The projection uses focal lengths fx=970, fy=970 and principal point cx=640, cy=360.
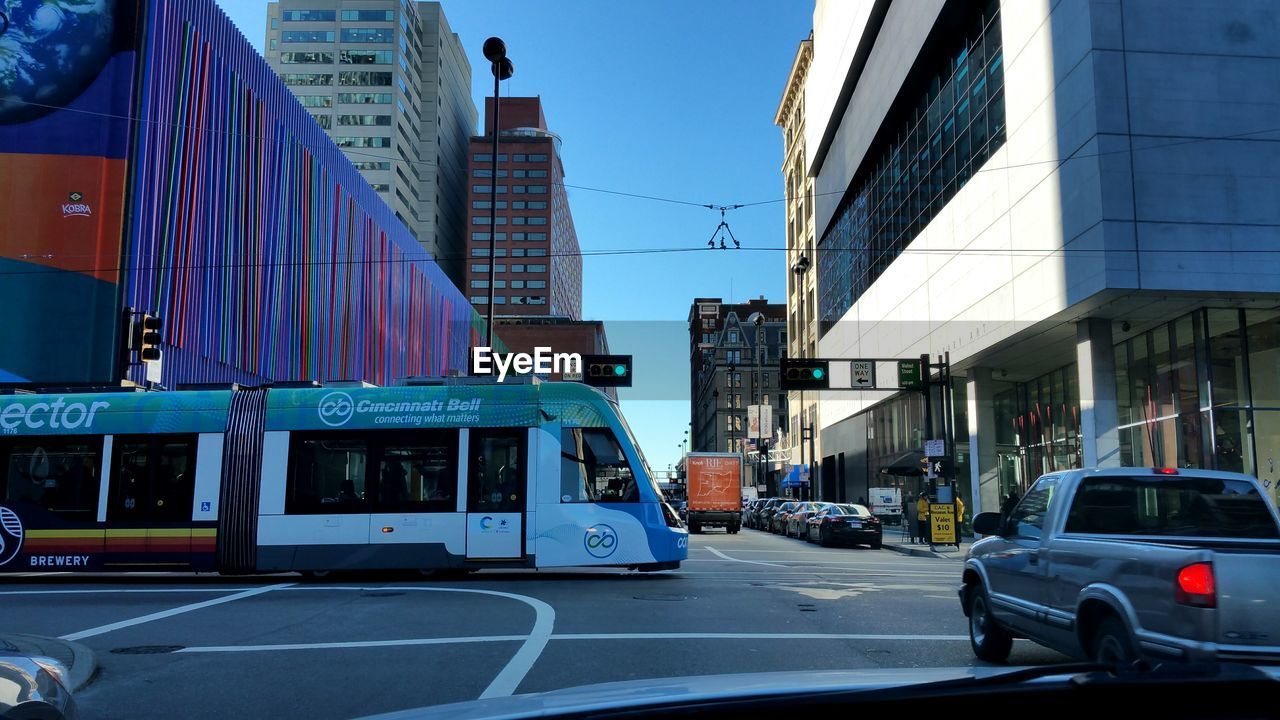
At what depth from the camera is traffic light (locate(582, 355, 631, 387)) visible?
87.0ft

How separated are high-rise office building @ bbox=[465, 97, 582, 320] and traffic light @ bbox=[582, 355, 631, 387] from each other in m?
104

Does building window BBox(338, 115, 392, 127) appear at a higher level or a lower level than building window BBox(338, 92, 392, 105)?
lower

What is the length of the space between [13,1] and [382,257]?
27638 mm

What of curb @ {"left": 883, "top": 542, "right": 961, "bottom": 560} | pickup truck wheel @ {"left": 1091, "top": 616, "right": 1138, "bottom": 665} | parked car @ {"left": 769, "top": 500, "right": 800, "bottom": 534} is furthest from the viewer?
parked car @ {"left": 769, "top": 500, "right": 800, "bottom": 534}

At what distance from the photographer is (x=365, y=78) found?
354ft

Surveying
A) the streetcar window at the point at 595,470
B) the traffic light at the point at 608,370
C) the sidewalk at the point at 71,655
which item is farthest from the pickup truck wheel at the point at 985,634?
the traffic light at the point at 608,370

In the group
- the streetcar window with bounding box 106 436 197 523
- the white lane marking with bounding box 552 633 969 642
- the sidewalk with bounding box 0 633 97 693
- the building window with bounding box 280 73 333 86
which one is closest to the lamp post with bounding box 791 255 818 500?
the streetcar window with bounding box 106 436 197 523

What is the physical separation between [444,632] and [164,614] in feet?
14.0

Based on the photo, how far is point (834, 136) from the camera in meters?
56.0

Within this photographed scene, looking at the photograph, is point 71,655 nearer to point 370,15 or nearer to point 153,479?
point 153,479

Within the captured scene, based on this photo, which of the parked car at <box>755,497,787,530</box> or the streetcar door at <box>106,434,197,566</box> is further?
the parked car at <box>755,497,787,530</box>

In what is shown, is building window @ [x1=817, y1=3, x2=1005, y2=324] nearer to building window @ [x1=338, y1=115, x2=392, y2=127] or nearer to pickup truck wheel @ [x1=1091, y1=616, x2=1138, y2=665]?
pickup truck wheel @ [x1=1091, y1=616, x2=1138, y2=665]

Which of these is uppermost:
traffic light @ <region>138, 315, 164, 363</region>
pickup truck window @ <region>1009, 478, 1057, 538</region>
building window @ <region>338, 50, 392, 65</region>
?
building window @ <region>338, 50, 392, 65</region>

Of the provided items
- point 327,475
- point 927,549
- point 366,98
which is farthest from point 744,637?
point 366,98
